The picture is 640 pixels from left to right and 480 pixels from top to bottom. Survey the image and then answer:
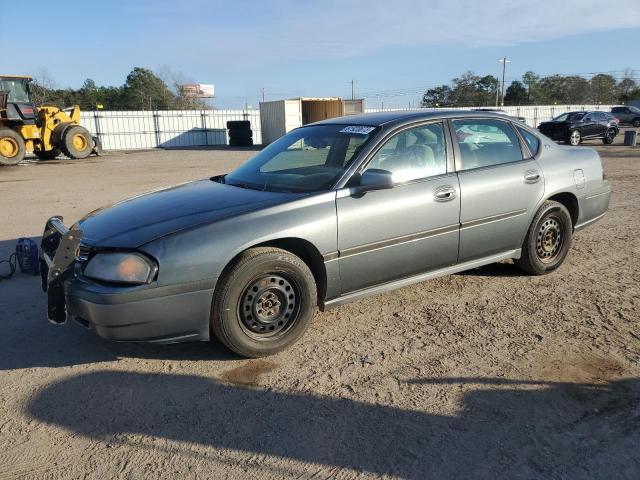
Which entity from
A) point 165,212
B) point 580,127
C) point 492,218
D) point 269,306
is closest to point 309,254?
point 269,306

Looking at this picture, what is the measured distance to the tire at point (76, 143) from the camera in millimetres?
21125

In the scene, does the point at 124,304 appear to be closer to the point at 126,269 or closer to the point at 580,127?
the point at 126,269

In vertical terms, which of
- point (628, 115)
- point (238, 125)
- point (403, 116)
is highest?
point (238, 125)

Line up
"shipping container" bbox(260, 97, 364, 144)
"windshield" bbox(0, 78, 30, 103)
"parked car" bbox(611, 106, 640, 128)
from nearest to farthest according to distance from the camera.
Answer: "windshield" bbox(0, 78, 30, 103) → "shipping container" bbox(260, 97, 364, 144) → "parked car" bbox(611, 106, 640, 128)

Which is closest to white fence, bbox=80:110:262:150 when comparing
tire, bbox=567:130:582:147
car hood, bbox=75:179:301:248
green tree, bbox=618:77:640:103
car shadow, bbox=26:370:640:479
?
tire, bbox=567:130:582:147

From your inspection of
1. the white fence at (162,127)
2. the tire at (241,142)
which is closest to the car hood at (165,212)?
the tire at (241,142)

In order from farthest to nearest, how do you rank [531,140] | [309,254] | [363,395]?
1. [531,140]
2. [309,254]
3. [363,395]

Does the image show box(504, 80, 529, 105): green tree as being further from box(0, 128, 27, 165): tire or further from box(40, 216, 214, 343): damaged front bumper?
box(40, 216, 214, 343): damaged front bumper

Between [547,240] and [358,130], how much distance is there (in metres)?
2.21

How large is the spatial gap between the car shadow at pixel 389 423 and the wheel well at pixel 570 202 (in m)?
2.42

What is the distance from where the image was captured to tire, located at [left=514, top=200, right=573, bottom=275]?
190 inches

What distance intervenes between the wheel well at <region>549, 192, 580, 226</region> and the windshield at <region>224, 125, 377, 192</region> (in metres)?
2.19

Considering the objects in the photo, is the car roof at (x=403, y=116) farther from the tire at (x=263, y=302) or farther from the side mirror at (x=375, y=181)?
the tire at (x=263, y=302)

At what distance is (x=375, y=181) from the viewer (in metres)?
3.69
